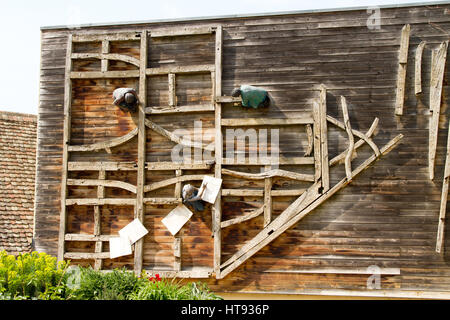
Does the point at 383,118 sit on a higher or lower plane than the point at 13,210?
higher

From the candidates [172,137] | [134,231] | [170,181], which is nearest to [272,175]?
[170,181]

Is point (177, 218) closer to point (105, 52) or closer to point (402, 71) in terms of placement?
point (105, 52)

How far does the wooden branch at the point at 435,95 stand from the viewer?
8.06 meters

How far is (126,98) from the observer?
8562 millimetres

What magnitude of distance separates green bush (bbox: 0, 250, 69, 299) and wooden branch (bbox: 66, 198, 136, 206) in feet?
7.72

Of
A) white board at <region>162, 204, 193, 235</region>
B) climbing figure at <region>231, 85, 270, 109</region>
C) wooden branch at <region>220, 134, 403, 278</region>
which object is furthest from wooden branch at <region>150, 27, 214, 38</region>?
wooden branch at <region>220, 134, 403, 278</region>

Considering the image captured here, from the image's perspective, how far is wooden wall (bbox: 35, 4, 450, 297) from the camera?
8094mm

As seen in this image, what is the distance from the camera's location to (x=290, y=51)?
8594 mm

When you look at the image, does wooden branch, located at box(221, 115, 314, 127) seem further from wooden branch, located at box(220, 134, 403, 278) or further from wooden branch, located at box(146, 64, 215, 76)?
wooden branch, located at box(220, 134, 403, 278)

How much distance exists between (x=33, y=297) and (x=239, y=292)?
3663 mm

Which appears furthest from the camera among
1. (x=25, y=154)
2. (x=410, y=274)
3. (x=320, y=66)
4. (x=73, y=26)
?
(x=25, y=154)

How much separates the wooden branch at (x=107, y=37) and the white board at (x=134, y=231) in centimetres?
372

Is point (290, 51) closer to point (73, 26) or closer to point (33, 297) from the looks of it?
point (73, 26)
